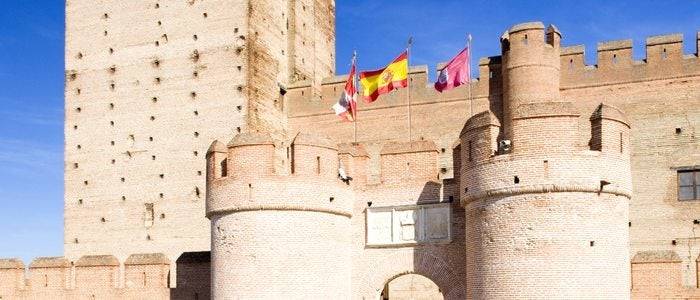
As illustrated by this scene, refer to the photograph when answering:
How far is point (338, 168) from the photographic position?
1922 cm

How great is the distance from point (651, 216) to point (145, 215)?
16.5m

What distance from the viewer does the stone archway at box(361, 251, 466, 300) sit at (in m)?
18.6

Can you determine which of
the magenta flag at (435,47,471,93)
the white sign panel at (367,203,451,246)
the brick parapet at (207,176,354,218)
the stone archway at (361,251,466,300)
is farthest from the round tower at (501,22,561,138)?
the brick parapet at (207,176,354,218)

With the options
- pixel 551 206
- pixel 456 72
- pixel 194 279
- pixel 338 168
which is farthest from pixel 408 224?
pixel 456 72

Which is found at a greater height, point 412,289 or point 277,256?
point 277,256

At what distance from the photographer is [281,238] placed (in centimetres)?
1819

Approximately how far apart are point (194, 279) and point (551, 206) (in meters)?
8.54

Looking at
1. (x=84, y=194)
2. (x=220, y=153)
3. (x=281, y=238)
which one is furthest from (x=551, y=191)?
(x=84, y=194)

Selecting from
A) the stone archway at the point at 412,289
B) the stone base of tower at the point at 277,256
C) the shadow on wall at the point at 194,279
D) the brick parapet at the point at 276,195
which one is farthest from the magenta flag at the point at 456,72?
the stone base of tower at the point at 277,256

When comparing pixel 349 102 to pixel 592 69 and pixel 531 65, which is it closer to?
pixel 531 65

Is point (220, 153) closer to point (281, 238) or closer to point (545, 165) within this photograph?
point (281, 238)

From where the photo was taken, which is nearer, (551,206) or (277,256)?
(551,206)

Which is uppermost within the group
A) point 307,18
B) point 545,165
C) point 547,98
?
point 307,18

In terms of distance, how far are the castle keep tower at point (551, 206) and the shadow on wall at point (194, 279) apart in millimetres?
6575
